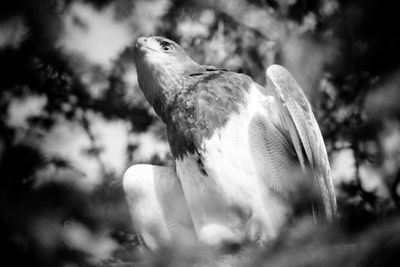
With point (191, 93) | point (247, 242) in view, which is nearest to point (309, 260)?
point (247, 242)

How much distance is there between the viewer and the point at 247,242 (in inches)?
68.5

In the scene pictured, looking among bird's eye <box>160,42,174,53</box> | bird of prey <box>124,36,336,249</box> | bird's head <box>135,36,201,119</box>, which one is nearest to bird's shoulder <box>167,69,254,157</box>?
bird of prey <box>124,36,336,249</box>

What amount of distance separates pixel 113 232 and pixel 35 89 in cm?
89

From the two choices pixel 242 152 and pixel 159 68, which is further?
pixel 159 68

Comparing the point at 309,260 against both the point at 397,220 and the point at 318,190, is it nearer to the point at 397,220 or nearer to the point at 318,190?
the point at 397,220

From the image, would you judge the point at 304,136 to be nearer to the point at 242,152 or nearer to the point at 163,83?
the point at 242,152

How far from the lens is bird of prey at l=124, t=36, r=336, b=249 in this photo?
5.83ft

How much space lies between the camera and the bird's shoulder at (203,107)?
1827 mm

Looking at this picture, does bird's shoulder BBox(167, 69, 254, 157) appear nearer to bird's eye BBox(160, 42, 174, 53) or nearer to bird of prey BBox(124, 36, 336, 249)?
bird of prey BBox(124, 36, 336, 249)

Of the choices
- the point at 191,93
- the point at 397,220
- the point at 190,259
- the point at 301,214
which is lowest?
the point at 397,220

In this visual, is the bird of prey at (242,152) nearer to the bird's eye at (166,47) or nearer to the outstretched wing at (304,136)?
the outstretched wing at (304,136)

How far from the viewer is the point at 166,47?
7.26ft

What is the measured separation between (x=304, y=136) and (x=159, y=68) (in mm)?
864

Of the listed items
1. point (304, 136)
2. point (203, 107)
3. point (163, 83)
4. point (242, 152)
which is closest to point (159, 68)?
point (163, 83)
